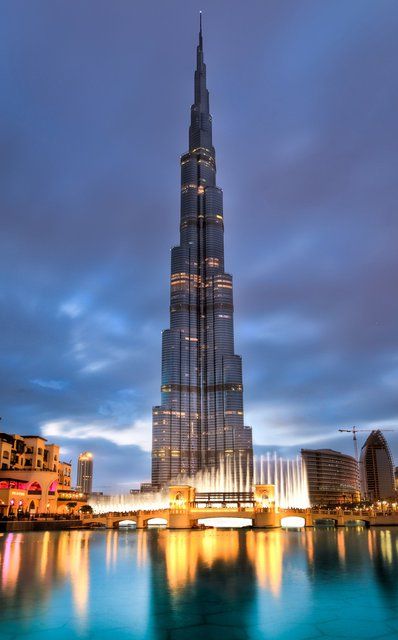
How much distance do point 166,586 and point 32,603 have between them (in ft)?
52.3

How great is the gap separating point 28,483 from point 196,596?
131221 mm

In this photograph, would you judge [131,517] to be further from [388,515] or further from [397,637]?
[397,637]

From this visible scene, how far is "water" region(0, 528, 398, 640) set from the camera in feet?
121

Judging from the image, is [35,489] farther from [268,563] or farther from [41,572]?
[41,572]

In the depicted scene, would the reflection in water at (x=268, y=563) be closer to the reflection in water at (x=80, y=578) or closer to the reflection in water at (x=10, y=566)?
the reflection in water at (x=80, y=578)

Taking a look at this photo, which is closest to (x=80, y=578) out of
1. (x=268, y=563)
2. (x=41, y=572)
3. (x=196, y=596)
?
(x=41, y=572)

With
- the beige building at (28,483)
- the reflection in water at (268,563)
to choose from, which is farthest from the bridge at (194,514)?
the reflection in water at (268,563)

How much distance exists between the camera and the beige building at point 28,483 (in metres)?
154

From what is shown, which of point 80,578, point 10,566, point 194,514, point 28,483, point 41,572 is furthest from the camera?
point 194,514

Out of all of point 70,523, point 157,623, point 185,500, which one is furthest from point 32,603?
point 185,500

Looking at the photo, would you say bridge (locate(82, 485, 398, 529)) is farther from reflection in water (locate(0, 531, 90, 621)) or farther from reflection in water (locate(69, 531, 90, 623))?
reflection in water (locate(69, 531, 90, 623))

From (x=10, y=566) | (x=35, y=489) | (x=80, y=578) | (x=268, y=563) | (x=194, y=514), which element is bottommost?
(x=268, y=563)

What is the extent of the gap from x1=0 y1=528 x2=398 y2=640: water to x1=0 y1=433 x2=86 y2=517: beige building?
7406 cm

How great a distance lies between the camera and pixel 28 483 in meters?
166
